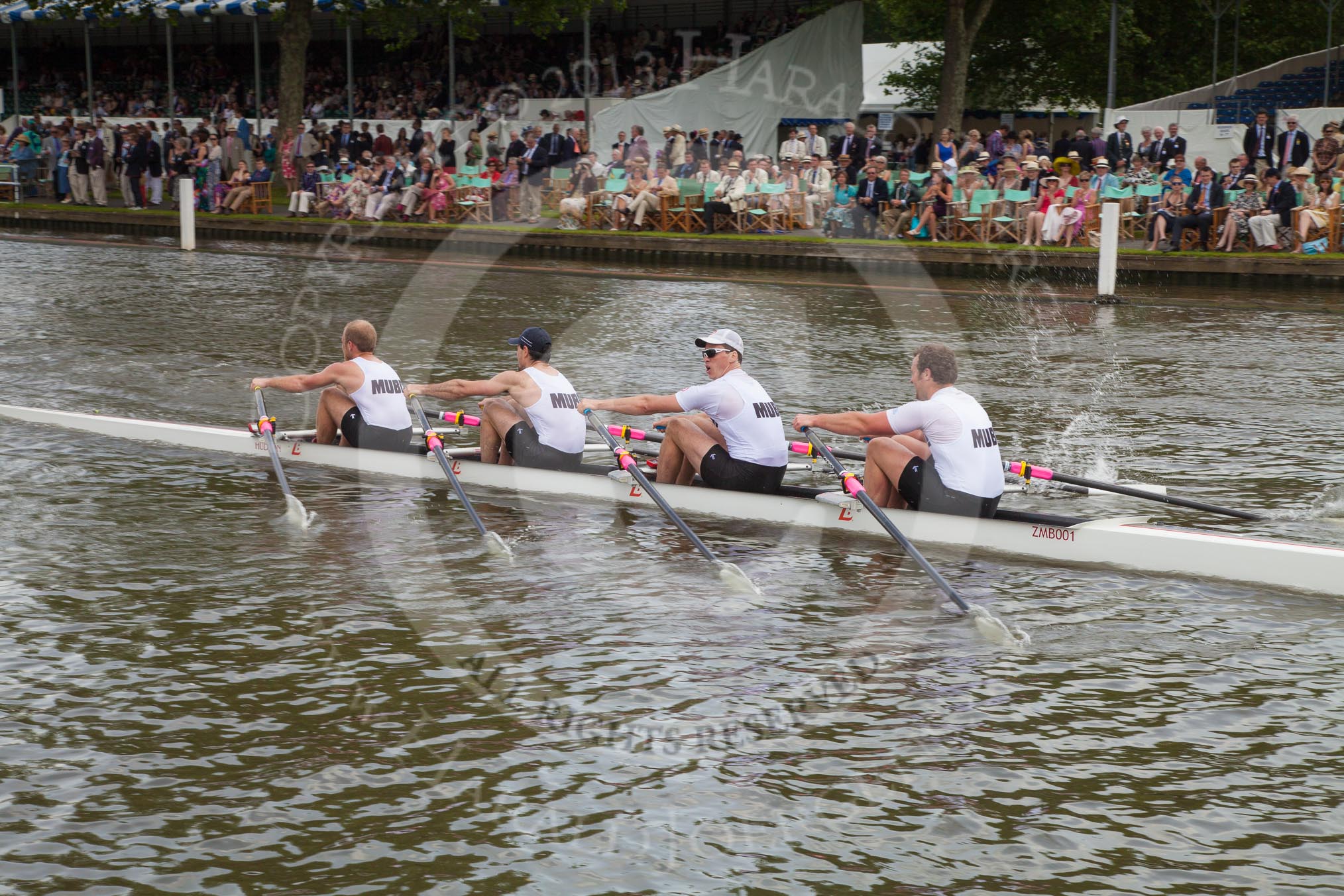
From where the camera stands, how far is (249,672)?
732cm

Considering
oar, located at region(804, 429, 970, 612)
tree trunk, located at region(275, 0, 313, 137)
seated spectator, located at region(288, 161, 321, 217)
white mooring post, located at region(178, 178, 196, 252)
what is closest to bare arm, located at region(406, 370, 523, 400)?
oar, located at region(804, 429, 970, 612)

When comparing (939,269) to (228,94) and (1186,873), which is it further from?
(228,94)

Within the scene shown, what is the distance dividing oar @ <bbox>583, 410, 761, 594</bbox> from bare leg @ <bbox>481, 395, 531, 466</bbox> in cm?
55

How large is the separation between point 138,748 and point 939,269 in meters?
19.3

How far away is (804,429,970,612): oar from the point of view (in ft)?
27.3

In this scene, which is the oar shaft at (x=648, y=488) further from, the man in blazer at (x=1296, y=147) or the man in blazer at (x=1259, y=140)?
the man in blazer at (x=1259, y=140)

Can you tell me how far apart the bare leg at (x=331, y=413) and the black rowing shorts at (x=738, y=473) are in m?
3.13

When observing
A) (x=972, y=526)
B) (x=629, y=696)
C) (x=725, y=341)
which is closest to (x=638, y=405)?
(x=725, y=341)

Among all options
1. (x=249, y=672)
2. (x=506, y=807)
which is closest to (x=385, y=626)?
(x=249, y=672)

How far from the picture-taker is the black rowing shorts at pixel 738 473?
A: 1002 cm

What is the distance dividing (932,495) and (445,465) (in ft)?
11.6

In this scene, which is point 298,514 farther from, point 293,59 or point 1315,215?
point 293,59

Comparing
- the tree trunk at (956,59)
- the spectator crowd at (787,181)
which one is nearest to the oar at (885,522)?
the spectator crowd at (787,181)

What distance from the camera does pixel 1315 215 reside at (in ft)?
73.3
